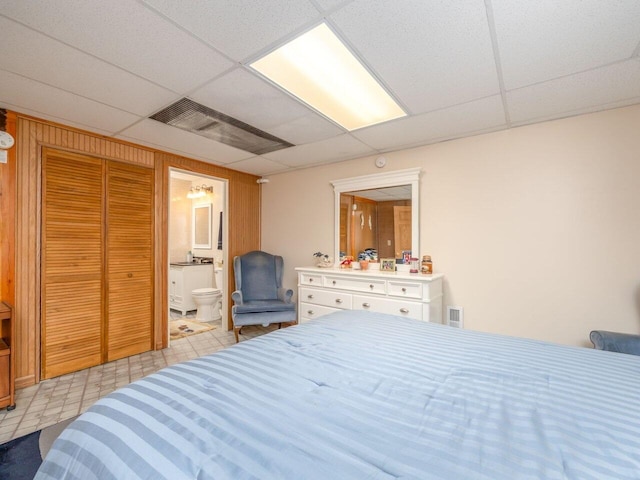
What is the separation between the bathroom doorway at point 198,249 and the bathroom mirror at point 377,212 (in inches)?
69.2

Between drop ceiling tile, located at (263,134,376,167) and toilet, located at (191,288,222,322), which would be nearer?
drop ceiling tile, located at (263,134,376,167)

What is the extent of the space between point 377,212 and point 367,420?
9.52ft

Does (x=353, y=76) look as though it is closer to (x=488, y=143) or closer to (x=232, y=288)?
(x=488, y=143)

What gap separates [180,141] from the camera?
122 inches

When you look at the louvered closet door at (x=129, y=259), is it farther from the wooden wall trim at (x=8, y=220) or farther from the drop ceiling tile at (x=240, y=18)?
the drop ceiling tile at (x=240, y=18)

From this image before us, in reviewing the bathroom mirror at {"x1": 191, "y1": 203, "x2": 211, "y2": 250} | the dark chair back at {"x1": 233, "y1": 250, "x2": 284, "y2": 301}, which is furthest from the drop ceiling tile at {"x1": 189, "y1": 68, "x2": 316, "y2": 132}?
the bathroom mirror at {"x1": 191, "y1": 203, "x2": 211, "y2": 250}

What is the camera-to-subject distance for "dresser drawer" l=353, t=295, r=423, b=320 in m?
2.72

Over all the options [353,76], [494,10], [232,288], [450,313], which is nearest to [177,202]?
[232,288]

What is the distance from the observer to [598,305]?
235cm

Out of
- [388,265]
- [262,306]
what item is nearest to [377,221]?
[388,265]

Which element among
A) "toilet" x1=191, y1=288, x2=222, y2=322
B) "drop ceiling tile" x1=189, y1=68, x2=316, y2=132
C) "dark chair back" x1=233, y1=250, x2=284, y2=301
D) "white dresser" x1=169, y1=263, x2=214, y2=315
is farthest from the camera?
"white dresser" x1=169, y1=263, x2=214, y2=315

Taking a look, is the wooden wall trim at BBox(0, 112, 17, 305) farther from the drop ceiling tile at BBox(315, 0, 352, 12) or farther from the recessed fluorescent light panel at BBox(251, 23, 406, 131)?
the drop ceiling tile at BBox(315, 0, 352, 12)

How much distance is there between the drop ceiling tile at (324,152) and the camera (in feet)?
10.3

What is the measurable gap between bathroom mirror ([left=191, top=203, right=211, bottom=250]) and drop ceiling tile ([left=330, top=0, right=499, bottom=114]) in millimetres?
4386
